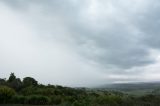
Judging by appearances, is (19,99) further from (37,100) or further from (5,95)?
(37,100)

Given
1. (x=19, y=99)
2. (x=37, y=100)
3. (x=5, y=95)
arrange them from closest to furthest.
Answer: (x=19, y=99) → (x=37, y=100) → (x=5, y=95)

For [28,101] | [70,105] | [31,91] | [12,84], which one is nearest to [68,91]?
[31,91]

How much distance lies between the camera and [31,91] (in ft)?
268

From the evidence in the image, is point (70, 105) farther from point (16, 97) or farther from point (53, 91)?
point (53, 91)

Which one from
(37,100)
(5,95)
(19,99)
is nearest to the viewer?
(19,99)

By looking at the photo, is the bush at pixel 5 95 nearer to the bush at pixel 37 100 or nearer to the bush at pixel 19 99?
the bush at pixel 19 99

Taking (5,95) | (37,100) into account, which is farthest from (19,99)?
(37,100)

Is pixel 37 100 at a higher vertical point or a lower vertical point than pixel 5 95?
lower

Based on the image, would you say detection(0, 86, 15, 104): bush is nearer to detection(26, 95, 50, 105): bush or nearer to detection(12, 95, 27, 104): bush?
detection(12, 95, 27, 104): bush

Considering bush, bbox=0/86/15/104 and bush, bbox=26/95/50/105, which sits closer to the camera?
bush, bbox=26/95/50/105

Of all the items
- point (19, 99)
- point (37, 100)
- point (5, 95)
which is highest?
point (5, 95)

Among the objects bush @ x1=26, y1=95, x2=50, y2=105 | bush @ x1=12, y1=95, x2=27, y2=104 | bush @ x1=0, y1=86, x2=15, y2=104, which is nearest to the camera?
bush @ x1=12, y1=95, x2=27, y2=104

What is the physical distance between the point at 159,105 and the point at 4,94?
46.3m

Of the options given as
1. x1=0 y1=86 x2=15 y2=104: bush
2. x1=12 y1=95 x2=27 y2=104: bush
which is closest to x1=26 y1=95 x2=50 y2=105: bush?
x1=12 y1=95 x2=27 y2=104: bush
